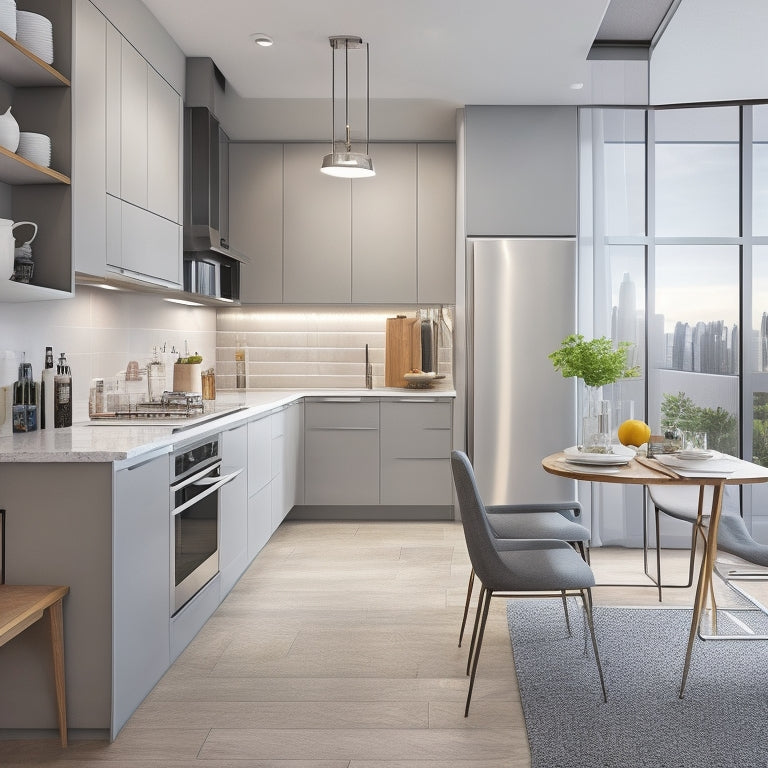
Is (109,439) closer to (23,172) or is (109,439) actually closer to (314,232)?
(23,172)

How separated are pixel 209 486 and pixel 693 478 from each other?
1829mm

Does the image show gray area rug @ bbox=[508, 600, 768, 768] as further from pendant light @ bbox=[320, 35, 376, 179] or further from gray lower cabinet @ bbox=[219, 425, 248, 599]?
pendant light @ bbox=[320, 35, 376, 179]

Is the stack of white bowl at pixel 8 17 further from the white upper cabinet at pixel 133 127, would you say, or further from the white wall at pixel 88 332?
the white wall at pixel 88 332

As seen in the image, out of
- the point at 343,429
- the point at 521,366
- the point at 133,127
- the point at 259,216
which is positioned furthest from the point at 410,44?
the point at 343,429

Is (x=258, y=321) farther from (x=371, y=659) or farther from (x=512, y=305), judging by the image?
(x=371, y=659)

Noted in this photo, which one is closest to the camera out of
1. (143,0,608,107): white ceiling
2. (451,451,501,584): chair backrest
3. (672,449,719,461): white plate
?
(451,451,501,584): chair backrest

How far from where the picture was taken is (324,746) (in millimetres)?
2307

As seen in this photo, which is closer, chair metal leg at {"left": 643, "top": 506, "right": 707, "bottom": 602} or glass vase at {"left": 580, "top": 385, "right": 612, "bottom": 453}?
chair metal leg at {"left": 643, "top": 506, "right": 707, "bottom": 602}

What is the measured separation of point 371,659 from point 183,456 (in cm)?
104

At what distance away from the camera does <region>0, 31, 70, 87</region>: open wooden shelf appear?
252 centimetres

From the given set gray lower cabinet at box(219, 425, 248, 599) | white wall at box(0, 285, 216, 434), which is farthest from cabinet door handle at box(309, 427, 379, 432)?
gray lower cabinet at box(219, 425, 248, 599)

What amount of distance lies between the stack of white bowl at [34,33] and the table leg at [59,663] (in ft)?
6.04

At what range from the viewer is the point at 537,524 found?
121 inches

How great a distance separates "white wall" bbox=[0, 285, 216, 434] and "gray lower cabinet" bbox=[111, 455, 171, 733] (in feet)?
2.41
